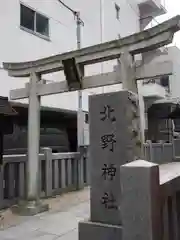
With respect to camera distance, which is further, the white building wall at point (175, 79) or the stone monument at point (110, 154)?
the white building wall at point (175, 79)

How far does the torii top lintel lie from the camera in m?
5.66

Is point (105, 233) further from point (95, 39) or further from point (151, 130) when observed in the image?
point (151, 130)

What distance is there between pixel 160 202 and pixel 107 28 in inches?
527

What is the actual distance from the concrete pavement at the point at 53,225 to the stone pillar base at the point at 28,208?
167 millimetres

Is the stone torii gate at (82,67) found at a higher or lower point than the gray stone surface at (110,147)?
higher

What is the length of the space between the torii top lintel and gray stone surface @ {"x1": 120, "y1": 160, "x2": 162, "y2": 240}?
153 inches

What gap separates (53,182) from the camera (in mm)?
8484

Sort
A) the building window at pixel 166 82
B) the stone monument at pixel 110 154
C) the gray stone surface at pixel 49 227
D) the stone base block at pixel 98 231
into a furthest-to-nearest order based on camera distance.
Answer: the building window at pixel 166 82 < the gray stone surface at pixel 49 227 < the stone monument at pixel 110 154 < the stone base block at pixel 98 231

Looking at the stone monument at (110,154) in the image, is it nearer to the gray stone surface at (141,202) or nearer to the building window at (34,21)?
the gray stone surface at (141,202)

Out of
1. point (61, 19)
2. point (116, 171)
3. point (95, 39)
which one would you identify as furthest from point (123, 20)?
point (116, 171)

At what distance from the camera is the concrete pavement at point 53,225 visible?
15.8ft

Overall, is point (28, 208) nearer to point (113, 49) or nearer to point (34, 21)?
point (113, 49)

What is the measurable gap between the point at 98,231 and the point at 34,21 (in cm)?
867

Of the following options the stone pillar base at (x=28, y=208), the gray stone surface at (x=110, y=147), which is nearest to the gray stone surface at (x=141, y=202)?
the gray stone surface at (x=110, y=147)
